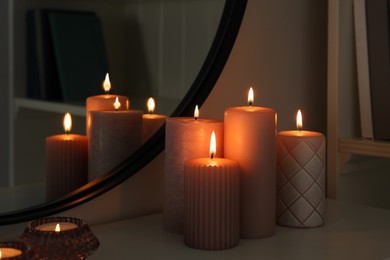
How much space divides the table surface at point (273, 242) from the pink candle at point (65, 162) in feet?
0.27

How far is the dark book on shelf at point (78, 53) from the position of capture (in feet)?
2.78

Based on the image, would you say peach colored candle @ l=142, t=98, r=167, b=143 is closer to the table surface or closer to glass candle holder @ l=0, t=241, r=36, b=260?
the table surface

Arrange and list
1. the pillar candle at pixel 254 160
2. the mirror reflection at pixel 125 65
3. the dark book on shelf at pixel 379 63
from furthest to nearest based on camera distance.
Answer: the dark book on shelf at pixel 379 63 < the pillar candle at pixel 254 160 < the mirror reflection at pixel 125 65

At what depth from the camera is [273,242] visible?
94 cm

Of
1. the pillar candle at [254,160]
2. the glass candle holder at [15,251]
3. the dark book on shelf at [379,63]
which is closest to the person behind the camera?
the glass candle holder at [15,251]

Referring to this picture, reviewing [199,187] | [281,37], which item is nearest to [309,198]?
[199,187]

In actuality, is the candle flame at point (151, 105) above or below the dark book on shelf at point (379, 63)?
below

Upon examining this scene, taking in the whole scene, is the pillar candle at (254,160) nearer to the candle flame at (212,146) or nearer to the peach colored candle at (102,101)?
the candle flame at (212,146)

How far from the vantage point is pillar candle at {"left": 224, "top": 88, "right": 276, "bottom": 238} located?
36.6 inches

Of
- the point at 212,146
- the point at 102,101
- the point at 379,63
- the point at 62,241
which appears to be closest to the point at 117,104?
the point at 102,101

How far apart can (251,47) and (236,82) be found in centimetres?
7

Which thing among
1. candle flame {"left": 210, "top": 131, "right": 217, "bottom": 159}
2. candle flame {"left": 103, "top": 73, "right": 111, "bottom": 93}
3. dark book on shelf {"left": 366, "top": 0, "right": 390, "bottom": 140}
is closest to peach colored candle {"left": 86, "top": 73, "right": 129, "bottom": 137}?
candle flame {"left": 103, "top": 73, "right": 111, "bottom": 93}

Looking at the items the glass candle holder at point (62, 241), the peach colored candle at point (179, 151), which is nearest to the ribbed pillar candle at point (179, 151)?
the peach colored candle at point (179, 151)

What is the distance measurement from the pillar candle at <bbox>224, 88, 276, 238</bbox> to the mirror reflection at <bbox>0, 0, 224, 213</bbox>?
121 millimetres
